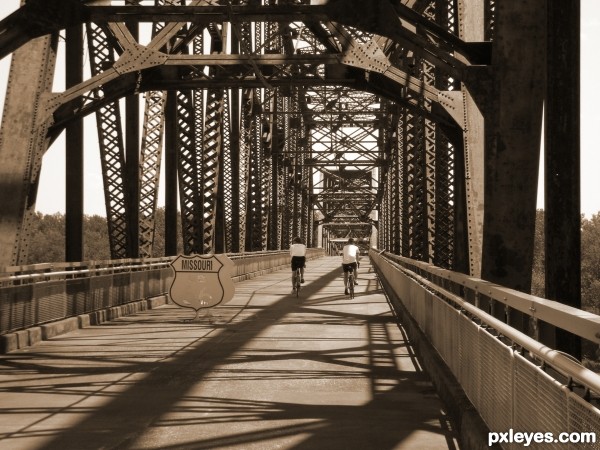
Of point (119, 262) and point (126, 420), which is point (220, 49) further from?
point (126, 420)

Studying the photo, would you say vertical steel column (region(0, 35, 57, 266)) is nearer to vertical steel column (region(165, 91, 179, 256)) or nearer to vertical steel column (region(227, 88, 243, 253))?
vertical steel column (region(165, 91, 179, 256))

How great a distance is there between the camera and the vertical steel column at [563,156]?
6801mm

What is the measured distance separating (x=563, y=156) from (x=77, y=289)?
1125 centimetres

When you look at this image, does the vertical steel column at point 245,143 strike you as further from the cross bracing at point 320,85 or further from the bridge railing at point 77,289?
the bridge railing at point 77,289

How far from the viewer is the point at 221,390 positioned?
9500 millimetres

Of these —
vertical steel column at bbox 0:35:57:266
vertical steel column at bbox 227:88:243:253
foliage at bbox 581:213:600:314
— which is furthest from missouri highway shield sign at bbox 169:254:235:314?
foliage at bbox 581:213:600:314

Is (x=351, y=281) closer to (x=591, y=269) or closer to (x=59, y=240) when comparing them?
(x=591, y=269)

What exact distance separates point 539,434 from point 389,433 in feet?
9.18

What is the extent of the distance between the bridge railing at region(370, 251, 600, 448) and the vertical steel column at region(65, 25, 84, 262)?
951 centimetres

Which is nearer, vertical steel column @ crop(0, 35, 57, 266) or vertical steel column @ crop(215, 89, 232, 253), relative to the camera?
vertical steel column @ crop(0, 35, 57, 266)

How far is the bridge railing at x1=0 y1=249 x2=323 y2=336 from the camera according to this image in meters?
13.5

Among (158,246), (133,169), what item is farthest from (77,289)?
(158,246)

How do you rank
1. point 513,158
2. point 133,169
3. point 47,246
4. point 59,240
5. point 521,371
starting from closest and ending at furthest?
point 521,371, point 513,158, point 133,169, point 47,246, point 59,240

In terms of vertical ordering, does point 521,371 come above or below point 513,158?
below
